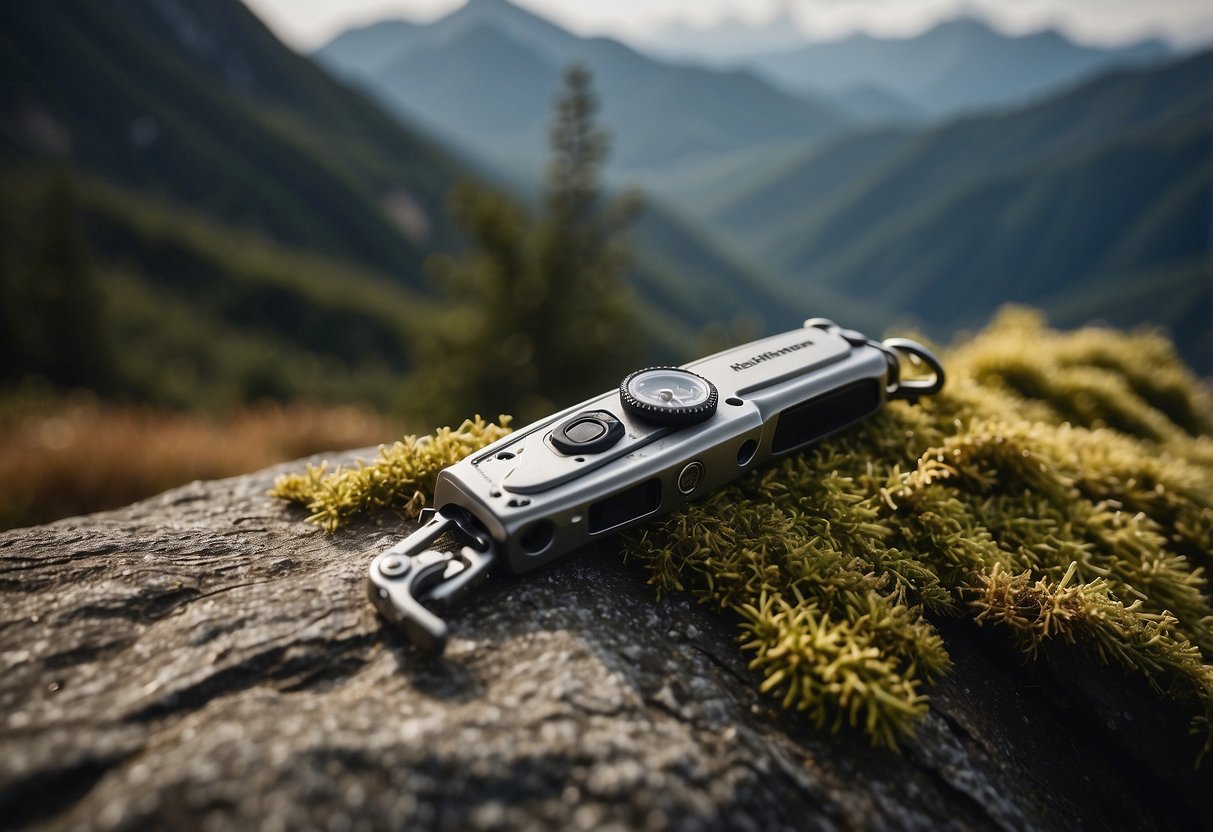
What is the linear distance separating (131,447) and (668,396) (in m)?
7.51

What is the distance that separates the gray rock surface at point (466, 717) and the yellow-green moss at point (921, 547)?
14cm

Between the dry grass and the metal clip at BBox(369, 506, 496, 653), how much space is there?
19.0 ft

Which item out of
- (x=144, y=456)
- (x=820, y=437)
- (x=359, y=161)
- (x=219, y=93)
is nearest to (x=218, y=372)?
(x=144, y=456)

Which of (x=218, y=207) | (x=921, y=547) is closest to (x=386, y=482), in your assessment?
(x=921, y=547)

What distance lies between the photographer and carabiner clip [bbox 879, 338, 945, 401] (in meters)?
3.87

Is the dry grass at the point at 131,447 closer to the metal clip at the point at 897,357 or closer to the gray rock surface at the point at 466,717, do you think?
the gray rock surface at the point at 466,717

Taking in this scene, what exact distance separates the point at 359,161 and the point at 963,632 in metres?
186

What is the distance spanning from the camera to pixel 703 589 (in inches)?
109

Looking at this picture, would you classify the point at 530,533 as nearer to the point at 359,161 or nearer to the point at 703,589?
the point at 703,589

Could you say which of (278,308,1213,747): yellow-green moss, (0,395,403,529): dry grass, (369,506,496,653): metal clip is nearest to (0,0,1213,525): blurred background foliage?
(0,395,403,529): dry grass

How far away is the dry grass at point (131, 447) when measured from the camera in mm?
6910

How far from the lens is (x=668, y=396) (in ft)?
10.1

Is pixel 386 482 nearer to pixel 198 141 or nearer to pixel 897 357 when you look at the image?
pixel 897 357

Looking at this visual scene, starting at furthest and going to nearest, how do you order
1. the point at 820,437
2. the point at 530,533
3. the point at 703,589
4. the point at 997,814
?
the point at 820,437 → the point at 703,589 → the point at 530,533 → the point at 997,814
